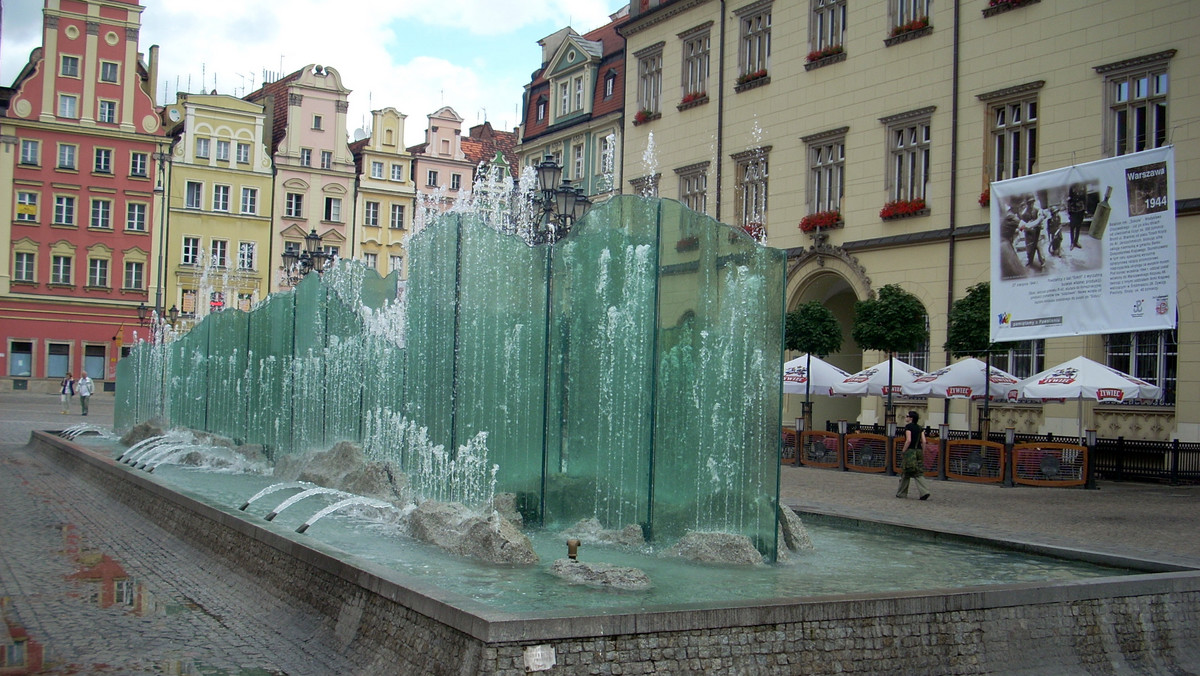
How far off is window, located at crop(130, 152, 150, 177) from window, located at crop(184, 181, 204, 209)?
7.21 feet

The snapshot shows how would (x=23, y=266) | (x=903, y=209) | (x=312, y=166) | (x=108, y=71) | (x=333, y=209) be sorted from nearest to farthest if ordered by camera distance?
(x=903, y=209) < (x=23, y=266) < (x=108, y=71) < (x=312, y=166) < (x=333, y=209)

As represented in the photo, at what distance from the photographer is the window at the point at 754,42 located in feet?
112

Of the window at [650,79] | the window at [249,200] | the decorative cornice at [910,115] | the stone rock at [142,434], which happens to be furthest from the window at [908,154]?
the window at [249,200]

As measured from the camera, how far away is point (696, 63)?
3728 centimetres

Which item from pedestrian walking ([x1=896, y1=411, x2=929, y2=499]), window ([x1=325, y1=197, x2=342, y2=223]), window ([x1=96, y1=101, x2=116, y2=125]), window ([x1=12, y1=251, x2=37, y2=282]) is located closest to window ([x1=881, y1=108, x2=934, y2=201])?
pedestrian walking ([x1=896, y1=411, x2=929, y2=499])

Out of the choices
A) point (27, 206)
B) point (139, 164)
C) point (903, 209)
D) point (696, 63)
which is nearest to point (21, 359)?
point (27, 206)

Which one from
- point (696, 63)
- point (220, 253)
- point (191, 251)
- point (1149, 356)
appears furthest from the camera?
point (220, 253)

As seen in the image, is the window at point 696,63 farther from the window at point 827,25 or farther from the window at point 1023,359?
the window at point 1023,359

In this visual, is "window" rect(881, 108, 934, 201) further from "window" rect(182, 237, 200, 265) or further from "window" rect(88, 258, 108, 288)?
"window" rect(88, 258, 108, 288)

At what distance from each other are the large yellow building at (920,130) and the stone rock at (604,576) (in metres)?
17.3

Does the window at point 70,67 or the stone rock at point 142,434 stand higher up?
the window at point 70,67

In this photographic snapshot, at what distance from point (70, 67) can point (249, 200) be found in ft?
35.7

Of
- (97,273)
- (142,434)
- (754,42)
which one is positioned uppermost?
(754,42)

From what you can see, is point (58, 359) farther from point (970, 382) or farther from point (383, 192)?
point (970, 382)
